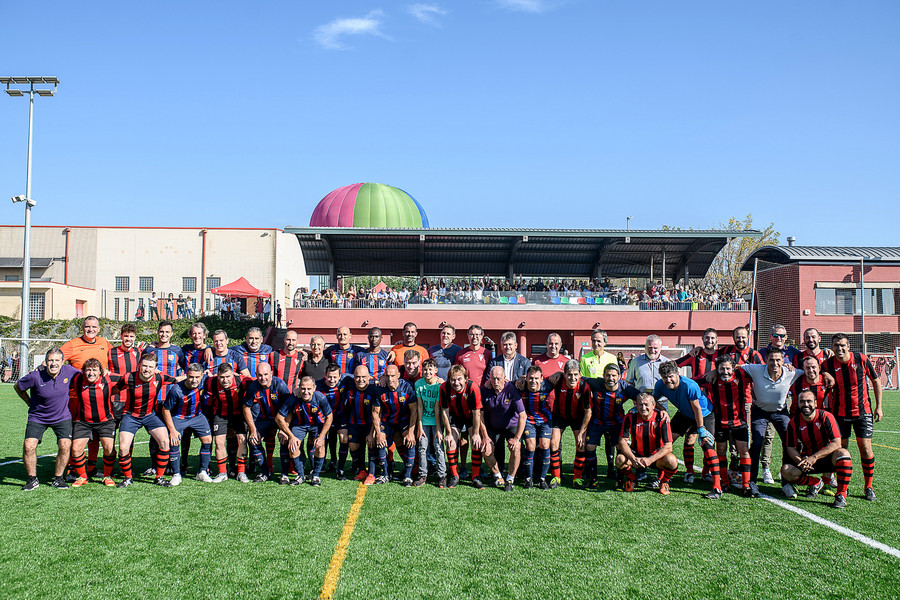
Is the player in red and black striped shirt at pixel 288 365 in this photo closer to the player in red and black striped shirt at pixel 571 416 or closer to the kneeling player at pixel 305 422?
the kneeling player at pixel 305 422

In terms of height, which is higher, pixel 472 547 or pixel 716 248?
pixel 716 248

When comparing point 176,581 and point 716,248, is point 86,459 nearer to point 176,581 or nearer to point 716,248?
point 176,581

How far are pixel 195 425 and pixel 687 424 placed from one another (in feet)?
18.4

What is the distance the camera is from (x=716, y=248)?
2919cm

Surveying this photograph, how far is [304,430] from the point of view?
7059 millimetres

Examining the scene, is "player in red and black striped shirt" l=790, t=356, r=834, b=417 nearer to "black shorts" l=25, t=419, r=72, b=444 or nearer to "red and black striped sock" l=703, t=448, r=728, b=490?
"red and black striped sock" l=703, t=448, r=728, b=490

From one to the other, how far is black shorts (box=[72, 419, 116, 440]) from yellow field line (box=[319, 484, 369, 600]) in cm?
296

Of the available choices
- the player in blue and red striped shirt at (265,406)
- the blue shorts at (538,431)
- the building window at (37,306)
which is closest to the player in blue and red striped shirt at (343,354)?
the player in blue and red striped shirt at (265,406)

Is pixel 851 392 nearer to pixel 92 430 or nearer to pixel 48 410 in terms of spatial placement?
pixel 92 430

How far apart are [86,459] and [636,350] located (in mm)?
22587

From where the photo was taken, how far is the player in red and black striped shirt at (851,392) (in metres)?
6.79

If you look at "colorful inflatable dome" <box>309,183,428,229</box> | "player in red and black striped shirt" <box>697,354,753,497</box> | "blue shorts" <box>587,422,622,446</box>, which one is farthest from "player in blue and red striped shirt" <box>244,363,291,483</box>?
"colorful inflatable dome" <box>309,183,428,229</box>

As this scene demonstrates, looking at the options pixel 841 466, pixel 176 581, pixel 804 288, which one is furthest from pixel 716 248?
pixel 176 581

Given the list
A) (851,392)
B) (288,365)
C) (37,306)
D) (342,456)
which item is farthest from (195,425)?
(37,306)
